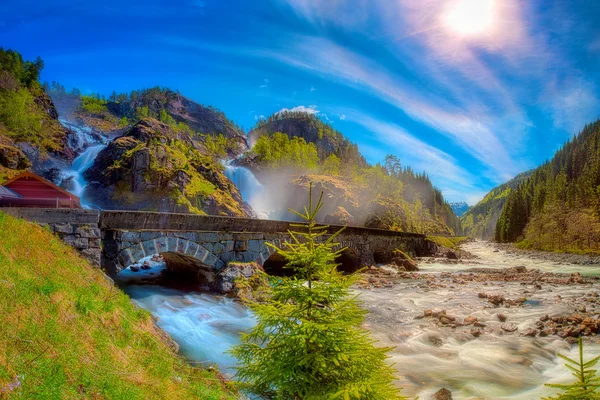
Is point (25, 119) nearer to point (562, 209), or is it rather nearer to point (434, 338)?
point (434, 338)

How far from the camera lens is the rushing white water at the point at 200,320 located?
949 cm

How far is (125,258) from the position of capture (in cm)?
1267

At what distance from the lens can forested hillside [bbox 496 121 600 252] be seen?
60.4 m

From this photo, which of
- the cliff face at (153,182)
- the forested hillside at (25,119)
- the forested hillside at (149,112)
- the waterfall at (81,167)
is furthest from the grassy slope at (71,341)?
the forested hillside at (149,112)

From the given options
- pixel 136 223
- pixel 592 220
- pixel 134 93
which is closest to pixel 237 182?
pixel 136 223

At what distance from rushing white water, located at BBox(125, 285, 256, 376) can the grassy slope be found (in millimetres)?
1596

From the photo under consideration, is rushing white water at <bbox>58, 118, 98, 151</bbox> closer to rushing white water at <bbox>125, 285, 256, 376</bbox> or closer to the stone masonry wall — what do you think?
rushing white water at <bbox>125, 285, 256, 376</bbox>

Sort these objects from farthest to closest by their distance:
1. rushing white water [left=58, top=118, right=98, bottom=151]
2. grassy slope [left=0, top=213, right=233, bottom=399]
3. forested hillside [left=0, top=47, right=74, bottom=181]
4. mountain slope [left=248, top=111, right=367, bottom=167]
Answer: mountain slope [left=248, top=111, right=367, bottom=167]
rushing white water [left=58, top=118, right=98, bottom=151]
forested hillside [left=0, top=47, right=74, bottom=181]
grassy slope [left=0, top=213, right=233, bottom=399]

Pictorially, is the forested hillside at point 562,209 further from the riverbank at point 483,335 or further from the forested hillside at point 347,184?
the riverbank at point 483,335

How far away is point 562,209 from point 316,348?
94042 mm

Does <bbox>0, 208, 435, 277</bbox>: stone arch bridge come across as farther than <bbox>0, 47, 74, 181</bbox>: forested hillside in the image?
No

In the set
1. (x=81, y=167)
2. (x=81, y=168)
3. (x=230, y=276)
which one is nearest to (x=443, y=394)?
(x=230, y=276)

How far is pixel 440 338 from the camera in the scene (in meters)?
11.2

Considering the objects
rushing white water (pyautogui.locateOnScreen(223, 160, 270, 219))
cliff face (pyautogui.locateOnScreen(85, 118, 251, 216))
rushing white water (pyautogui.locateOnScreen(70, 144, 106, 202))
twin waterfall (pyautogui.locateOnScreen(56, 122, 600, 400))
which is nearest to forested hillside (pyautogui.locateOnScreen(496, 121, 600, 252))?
twin waterfall (pyautogui.locateOnScreen(56, 122, 600, 400))
